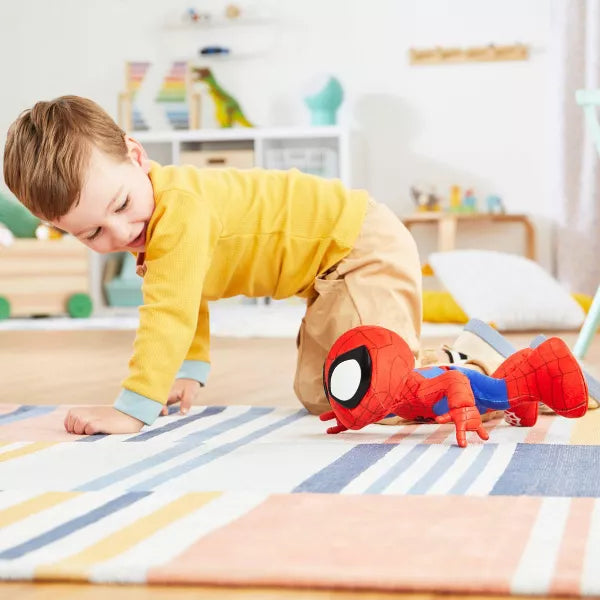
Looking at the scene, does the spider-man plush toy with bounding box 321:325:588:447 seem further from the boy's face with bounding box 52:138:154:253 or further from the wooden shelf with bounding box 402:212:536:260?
the wooden shelf with bounding box 402:212:536:260

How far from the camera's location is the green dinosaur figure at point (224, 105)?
3859 mm

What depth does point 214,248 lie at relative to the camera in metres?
1.29

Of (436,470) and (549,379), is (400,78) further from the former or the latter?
(436,470)

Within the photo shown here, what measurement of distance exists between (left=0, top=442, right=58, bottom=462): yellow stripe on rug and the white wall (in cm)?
291

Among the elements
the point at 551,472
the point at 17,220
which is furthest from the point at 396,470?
the point at 17,220

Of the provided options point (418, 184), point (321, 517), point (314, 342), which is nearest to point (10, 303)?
point (418, 184)

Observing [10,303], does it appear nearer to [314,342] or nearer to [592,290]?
[592,290]

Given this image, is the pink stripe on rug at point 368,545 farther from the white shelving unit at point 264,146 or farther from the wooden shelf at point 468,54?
Answer: the wooden shelf at point 468,54

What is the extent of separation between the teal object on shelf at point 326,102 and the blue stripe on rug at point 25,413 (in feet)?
8.24

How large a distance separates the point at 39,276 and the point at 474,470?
2721 mm

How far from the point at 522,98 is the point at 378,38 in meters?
0.61

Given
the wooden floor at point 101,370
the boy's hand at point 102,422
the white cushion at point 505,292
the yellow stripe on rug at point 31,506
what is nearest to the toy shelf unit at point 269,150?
the white cushion at point 505,292

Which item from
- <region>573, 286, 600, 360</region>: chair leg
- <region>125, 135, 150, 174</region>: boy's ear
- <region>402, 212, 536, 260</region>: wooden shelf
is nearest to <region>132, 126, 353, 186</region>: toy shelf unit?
<region>402, 212, 536, 260</region>: wooden shelf

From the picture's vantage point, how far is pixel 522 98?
384 centimetres
